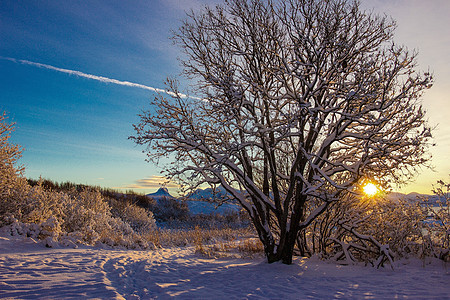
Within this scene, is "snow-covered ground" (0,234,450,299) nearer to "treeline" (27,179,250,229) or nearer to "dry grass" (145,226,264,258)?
"dry grass" (145,226,264,258)

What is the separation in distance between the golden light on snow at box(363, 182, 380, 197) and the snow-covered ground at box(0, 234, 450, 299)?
206 centimetres

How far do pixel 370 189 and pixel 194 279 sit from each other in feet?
17.7

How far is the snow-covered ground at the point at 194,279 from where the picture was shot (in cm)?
504

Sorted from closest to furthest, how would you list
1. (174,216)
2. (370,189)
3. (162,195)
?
(370,189), (174,216), (162,195)

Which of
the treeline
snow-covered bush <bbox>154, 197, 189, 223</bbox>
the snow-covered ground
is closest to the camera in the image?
the snow-covered ground

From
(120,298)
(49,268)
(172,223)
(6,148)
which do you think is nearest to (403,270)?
(120,298)

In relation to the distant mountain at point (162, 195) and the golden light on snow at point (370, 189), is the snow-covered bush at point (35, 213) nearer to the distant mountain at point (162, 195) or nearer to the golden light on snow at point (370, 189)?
the distant mountain at point (162, 195)

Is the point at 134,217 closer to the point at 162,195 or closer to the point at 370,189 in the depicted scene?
the point at 370,189

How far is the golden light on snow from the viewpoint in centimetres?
786

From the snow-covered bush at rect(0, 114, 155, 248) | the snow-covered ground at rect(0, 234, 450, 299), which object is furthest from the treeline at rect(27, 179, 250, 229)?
the snow-covered ground at rect(0, 234, 450, 299)

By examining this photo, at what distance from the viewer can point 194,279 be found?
6578 mm

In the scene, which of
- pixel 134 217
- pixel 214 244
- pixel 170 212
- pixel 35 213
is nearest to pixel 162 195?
pixel 170 212

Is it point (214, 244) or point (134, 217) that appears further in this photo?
point (134, 217)

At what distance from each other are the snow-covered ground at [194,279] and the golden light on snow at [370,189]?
6.75 ft
